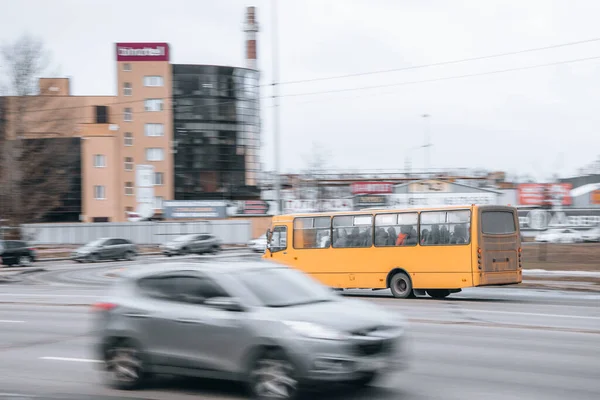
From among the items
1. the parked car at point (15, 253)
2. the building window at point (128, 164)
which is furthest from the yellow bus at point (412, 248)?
→ the building window at point (128, 164)

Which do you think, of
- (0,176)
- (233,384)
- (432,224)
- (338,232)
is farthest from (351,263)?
(0,176)

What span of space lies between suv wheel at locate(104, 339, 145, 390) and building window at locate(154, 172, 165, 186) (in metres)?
77.2

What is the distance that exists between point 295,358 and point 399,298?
15309 mm

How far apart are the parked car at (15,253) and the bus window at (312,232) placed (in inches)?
1128

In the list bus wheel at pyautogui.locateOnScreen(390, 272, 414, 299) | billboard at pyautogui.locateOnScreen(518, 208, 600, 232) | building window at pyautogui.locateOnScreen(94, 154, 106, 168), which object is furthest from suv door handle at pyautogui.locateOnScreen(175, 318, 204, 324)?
building window at pyautogui.locateOnScreen(94, 154, 106, 168)

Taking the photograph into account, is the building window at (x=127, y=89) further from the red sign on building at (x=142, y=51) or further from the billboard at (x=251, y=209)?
the billboard at (x=251, y=209)

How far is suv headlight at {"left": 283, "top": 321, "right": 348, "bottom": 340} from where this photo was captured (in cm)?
759

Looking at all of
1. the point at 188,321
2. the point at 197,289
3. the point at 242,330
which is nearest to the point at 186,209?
the point at 197,289

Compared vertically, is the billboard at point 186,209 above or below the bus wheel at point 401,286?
above

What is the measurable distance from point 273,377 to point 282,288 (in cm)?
119

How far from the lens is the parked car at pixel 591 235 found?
67.1 m

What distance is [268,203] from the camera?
79688 mm

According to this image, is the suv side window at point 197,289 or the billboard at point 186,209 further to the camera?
the billboard at point 186,209

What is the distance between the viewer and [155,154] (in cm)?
8506
